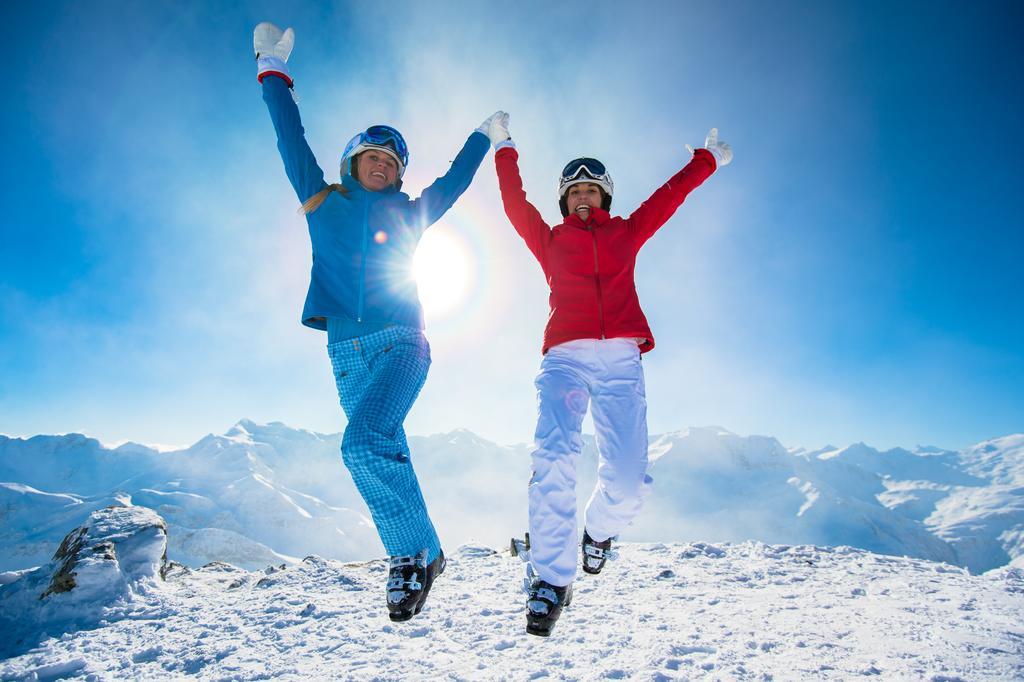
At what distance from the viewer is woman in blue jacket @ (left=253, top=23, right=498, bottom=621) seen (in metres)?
3.20

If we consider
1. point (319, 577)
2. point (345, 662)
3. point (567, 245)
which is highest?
point (567, 245)

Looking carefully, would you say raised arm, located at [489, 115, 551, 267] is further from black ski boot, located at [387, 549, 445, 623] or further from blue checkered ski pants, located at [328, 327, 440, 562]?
black ski boot, located at [387, 549, 445, 623]

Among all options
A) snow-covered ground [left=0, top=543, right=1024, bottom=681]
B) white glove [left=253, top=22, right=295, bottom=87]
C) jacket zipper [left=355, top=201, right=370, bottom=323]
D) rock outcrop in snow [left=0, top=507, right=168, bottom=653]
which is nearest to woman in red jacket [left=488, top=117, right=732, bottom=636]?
snow-covered ground [left=0, top=543, right=1024, bottom=681]

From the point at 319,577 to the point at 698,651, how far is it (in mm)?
5505

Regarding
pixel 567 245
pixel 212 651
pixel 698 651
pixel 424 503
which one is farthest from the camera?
pixel 212 651

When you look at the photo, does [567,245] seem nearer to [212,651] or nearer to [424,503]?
[424,503]

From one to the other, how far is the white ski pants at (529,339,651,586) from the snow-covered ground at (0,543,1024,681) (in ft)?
4.05

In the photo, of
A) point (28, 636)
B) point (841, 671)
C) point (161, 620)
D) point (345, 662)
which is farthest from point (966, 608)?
point (28, 636)

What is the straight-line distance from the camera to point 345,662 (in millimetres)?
4289

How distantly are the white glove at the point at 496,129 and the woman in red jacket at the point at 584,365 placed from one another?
0.09 meters

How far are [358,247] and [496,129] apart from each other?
7.60ft

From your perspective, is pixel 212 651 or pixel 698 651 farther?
pixel 212 651

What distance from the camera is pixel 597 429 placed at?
167 inches

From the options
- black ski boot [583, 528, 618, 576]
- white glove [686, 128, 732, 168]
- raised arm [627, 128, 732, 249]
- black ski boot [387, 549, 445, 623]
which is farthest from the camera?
white glove [686, 128, 732, 168]
